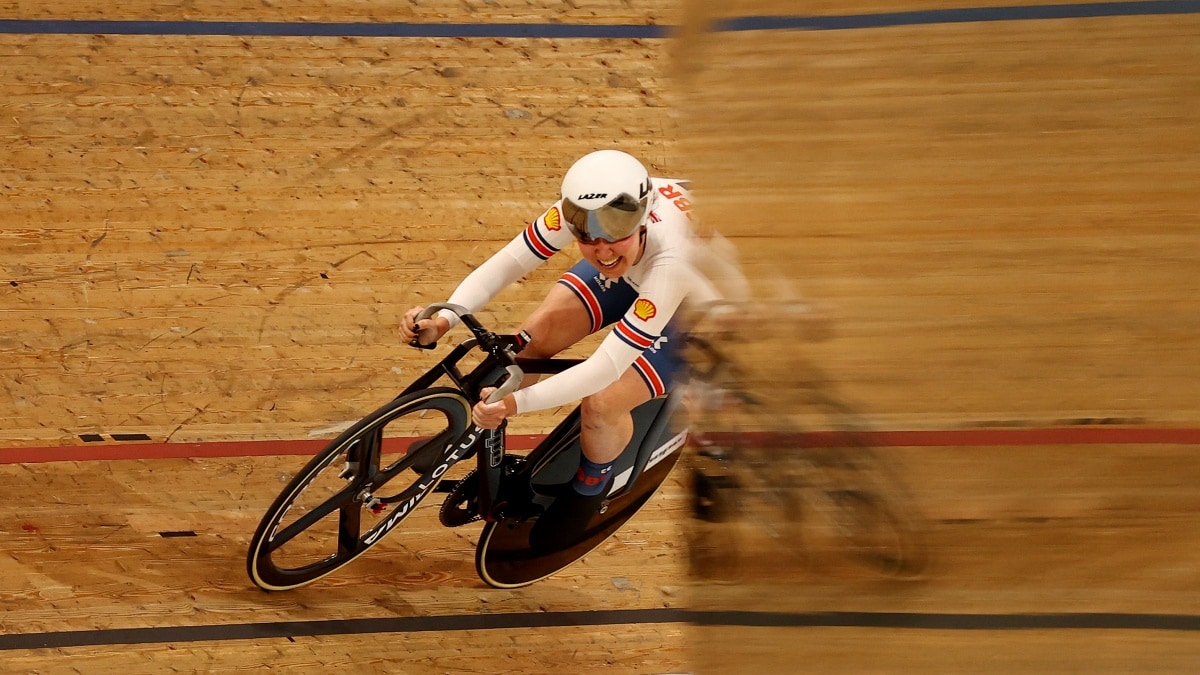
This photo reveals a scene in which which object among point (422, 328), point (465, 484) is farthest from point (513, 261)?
point (465, 484)

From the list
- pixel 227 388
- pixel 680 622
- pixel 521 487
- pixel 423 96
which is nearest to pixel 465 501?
pixel 521 487

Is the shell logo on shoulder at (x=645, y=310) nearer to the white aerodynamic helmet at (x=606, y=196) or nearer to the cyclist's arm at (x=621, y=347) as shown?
the cyclist's arm at (x=621, y=347)

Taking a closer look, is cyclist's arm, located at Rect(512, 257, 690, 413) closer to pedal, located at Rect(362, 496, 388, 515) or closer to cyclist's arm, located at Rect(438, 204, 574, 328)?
cyclist's arm, located at Rect(438, 204, 574, 328)

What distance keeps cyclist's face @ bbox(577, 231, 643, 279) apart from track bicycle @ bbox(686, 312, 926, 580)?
1656 mm

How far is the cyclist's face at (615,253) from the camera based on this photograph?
2.24 meters

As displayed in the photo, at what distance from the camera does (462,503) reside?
9.30 ft

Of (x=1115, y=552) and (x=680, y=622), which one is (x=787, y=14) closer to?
(x=1115, y=552)

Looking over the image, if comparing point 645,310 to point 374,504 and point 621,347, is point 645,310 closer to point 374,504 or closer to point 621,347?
point 621,347

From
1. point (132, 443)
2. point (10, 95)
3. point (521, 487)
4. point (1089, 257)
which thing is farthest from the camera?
point (10, 95)

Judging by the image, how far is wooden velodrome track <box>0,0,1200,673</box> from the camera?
1.53 feet

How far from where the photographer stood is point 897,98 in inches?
19.1

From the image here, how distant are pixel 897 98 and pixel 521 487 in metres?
2.37

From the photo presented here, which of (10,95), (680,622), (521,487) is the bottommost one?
(680,622)

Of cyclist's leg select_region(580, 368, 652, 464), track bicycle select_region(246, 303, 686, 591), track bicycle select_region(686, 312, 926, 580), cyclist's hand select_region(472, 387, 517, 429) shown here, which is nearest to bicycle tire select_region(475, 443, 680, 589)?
track bicycle select_region(246, 303, 686, 591)
